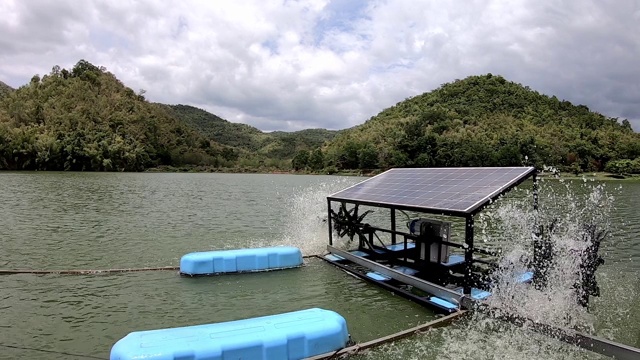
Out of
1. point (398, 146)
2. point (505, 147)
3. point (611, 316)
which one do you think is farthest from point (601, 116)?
point (611, 316)

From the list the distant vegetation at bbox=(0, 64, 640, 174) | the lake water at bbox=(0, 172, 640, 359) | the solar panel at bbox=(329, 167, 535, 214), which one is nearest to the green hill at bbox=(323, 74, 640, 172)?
the distant vegetation at bbox=(0, 64, 640, 174)

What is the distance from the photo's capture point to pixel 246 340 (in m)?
6.58

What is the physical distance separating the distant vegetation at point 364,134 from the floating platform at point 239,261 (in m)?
74.0

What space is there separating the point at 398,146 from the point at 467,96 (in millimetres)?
38053

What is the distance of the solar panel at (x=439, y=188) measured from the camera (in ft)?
31.2

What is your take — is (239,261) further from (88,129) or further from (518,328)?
(88,129)

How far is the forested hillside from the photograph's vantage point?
9200 centimetres

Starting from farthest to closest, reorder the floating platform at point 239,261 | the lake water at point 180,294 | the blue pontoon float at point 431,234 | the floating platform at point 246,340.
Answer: the floating platform at point 239,261
the blue pontoon float at point 431,234
the lake water at point 180,294
the floating platform at point 246,340

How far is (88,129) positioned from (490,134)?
100m

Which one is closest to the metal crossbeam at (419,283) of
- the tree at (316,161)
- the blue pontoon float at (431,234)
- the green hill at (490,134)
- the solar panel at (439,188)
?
the blue pontoon float at (431,234)

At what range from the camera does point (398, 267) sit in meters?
12.7

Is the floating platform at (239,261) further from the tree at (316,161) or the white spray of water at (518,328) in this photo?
the tree at (316,161)

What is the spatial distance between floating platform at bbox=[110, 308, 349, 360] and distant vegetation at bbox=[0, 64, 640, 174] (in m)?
79.0

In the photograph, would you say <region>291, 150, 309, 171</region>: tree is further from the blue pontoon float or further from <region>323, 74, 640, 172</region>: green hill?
the blue pontoon float
